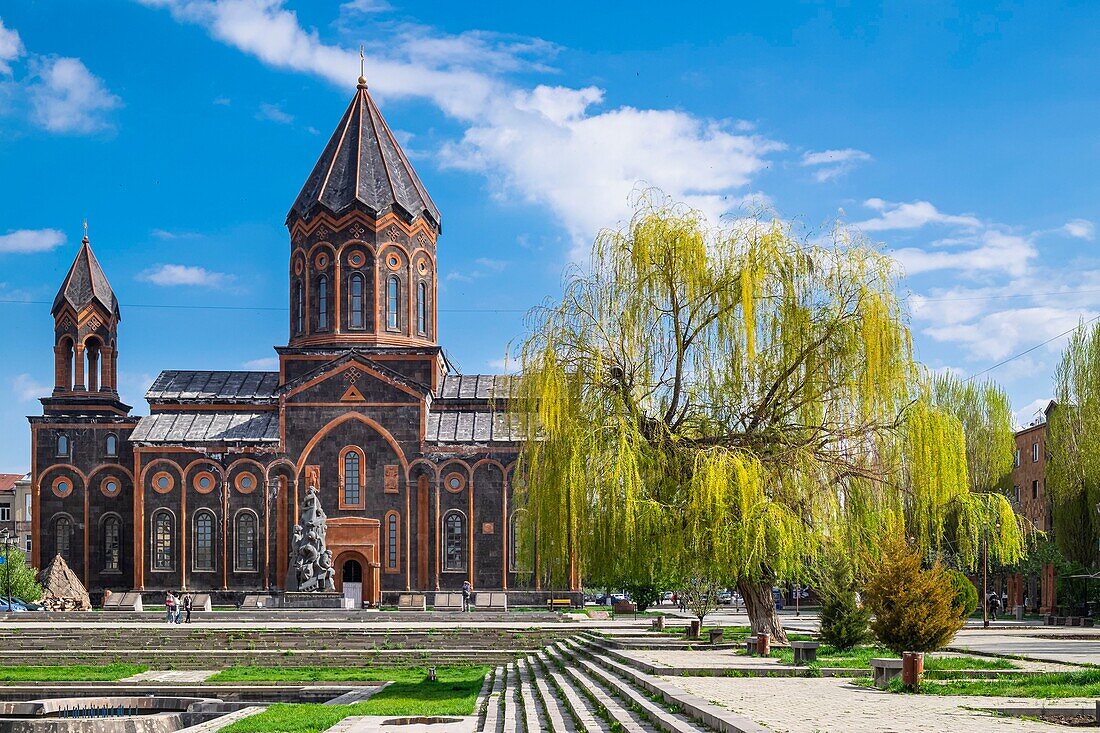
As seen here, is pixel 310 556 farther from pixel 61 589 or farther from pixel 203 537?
pixel 61 589

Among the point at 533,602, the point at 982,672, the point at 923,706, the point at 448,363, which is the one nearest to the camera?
the point at 923,706

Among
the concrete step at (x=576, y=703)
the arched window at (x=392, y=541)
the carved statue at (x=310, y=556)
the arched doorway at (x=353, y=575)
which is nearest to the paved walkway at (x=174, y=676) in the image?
the concrete step at (x=576, y=703)

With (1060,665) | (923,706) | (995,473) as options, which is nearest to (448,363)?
(995,473)

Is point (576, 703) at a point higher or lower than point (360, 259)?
lower

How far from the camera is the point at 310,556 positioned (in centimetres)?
4216

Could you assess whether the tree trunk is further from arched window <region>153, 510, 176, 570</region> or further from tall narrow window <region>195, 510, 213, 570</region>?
arched window <region>153, 510, 176, 570</region>

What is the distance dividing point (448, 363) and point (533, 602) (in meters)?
12.1

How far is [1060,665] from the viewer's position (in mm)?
19047

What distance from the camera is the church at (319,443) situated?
4675 cm

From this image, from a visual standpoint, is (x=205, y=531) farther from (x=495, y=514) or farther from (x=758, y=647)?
(x=758, y=647)

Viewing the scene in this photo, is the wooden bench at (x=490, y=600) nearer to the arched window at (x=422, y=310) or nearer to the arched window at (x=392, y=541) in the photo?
the arched window at (x=392, y=541)

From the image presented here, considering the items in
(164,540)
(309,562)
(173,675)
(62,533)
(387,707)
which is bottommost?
(173,675)

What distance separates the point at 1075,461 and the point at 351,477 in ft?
81.8

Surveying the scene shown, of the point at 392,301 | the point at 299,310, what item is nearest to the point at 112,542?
the point at 299,310
